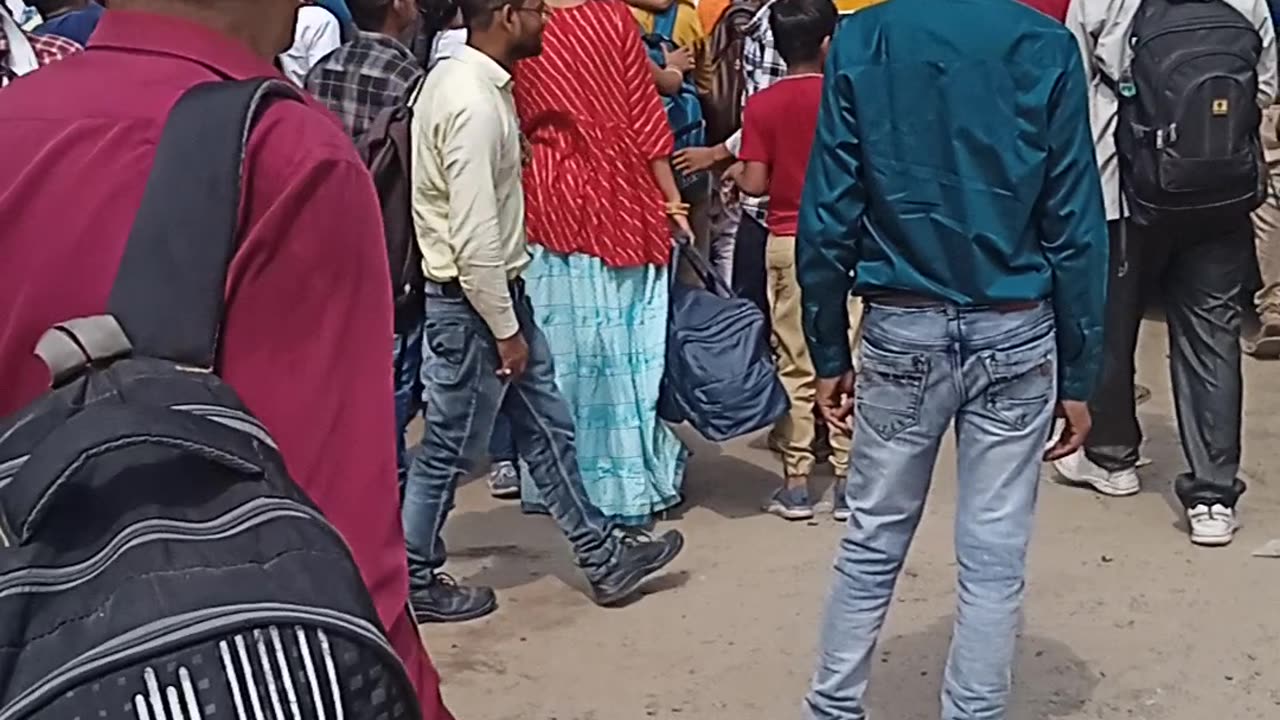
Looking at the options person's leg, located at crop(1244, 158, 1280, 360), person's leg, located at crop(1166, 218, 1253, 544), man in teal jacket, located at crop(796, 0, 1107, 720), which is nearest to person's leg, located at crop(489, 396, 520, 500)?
person's leg, located at crop(1166, 218, 1253, 544)

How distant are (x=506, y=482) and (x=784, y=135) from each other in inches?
61.2

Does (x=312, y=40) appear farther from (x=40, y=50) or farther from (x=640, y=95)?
(x=40, y=50)

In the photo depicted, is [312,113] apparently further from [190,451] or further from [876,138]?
[876,138]

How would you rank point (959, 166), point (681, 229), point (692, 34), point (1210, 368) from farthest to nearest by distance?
point (692, 34) → point (681, 229) → point (1210, 368) → point (959, 166)

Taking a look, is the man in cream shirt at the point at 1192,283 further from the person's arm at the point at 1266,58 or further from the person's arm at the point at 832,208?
the person's arm at the point at 832,208

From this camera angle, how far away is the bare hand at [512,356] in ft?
15.4

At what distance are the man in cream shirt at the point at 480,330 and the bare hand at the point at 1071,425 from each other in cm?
150

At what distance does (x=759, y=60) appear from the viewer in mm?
6930

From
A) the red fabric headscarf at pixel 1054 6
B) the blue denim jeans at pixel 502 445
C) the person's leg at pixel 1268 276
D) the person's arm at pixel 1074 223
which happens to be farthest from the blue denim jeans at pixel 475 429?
the person's leg at pixel 1268 276

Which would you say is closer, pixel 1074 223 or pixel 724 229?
pixel 1074 223

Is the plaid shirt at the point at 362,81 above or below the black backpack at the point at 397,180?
above

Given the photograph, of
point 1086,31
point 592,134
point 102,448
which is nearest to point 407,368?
point 592,134

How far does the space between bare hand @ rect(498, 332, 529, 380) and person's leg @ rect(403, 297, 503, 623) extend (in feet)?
0.10

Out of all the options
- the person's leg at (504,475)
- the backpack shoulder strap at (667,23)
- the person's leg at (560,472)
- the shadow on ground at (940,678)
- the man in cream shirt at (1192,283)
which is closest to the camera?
the shadow on ground at (940,678)
